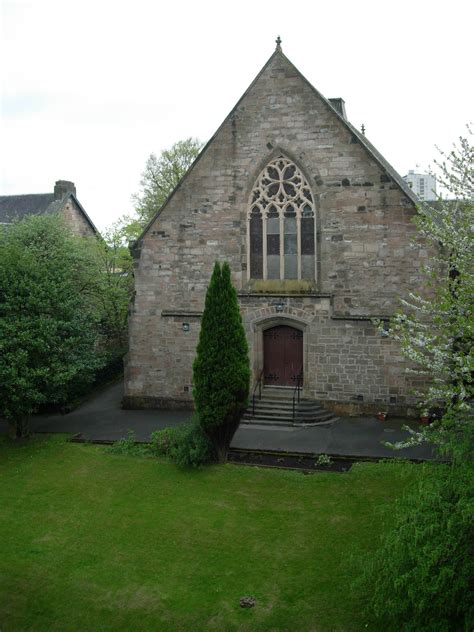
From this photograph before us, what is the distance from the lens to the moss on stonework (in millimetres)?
18875

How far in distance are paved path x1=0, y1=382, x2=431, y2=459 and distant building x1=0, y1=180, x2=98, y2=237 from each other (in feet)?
56.0

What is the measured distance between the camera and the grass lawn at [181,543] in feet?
28.2

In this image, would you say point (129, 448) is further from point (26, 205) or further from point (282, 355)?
point (26, 205)

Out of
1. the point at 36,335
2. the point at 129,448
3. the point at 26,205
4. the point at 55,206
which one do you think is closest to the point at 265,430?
the point at 129,448

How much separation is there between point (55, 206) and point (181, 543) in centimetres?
2760

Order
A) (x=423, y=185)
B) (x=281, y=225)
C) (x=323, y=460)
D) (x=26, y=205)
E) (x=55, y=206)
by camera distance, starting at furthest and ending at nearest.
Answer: (x=26, y=205) → (x=55, y=206) → (x=423, y=185) → (x=281, y=225) → (x=323, y=460)

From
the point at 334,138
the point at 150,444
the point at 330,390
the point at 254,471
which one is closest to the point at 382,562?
the point at 254,471

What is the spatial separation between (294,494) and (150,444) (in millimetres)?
4973

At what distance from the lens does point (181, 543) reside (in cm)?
1075

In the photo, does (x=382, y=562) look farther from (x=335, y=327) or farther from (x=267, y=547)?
(x=335, y=327)

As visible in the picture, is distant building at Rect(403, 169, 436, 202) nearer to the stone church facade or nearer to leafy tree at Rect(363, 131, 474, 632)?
the stone church facade

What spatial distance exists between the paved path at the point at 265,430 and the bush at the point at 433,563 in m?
8.04

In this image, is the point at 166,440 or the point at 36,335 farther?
the point at 36,335

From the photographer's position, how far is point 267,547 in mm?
10500
